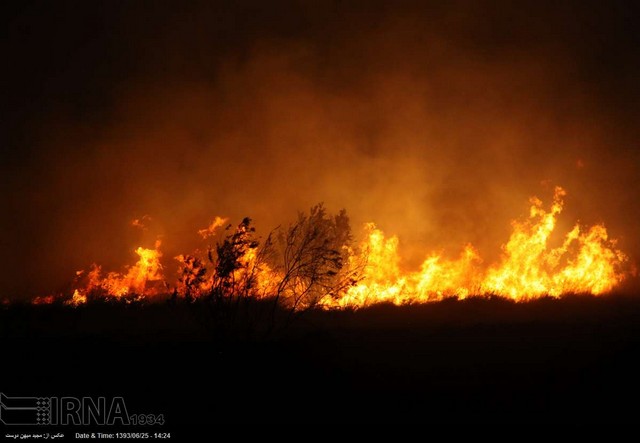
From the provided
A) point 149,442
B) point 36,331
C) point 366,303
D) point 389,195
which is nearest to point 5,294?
point 36,331

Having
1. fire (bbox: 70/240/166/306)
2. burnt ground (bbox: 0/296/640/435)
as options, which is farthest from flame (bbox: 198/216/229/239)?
burnt ground (bbox: 0/296/640/435)

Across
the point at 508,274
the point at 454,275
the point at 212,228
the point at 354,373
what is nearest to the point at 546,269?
the point at 508,274

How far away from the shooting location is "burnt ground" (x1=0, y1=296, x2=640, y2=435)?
6551mm

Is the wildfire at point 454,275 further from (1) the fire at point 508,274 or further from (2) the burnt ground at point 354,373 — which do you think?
(2) the burnt ground at point 354,373

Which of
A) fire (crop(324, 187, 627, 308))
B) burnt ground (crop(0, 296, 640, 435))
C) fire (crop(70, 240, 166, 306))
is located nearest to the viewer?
burnt ground (crop(0, 296, 640, 435))

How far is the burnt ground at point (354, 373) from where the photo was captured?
6.55m

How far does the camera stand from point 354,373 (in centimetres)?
762

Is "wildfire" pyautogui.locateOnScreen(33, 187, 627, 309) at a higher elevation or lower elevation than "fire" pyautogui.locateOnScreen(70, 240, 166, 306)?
lower

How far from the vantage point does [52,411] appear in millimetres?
6469

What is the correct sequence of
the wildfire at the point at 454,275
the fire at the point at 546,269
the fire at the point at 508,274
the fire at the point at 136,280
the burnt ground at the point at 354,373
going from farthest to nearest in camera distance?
1. the fire at the point at 136,280
2. the fire at the point at 546,269
3. the fire at the point at 508,274
4. the wildfire at the point at 454,275
5. the burnt ground at the point at 354,373

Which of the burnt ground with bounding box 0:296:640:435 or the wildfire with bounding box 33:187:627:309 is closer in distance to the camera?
the burnt ground with bounding box 0:296:640:435

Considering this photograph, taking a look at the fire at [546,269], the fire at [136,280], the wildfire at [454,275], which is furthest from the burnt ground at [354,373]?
the fire at [136,280]

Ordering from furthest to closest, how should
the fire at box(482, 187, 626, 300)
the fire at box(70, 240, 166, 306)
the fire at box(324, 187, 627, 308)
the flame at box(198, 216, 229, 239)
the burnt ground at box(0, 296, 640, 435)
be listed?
the flame at box(198, 216, 229, 239), the fire at box(70, 240, 166, 306), the fire at box(482, 187, 626, 300), the fire at box(324, 187, 627, 308), the burnt ground at box(0, 296, 640, 435)

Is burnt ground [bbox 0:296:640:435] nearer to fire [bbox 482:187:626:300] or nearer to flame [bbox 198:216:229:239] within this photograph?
fire [bbox 482:187:626:300]
